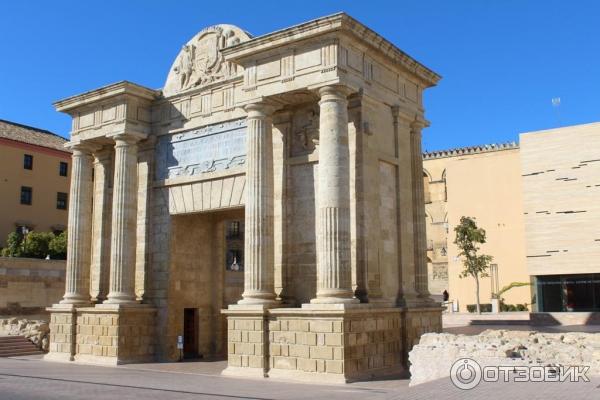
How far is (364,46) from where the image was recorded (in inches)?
655

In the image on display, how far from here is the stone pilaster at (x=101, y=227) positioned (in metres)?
21.4

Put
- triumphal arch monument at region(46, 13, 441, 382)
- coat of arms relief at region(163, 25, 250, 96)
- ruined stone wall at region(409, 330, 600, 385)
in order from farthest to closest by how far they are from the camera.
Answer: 1. coat of arms relief at region(163, 25, 250, 96)
2. triumphal arch monument at region(46, 13, 441, 382)
3. ruined stone wall at region(409, 330, 600, 385)

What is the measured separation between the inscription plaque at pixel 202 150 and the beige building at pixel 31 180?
25980mm

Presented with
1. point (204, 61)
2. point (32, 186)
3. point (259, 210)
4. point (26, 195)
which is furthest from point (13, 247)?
point (259, 210)

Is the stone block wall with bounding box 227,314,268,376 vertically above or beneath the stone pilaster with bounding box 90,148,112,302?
beneath

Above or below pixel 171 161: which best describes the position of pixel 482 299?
below

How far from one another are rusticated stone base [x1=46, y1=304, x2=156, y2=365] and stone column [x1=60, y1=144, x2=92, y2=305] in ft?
2.59

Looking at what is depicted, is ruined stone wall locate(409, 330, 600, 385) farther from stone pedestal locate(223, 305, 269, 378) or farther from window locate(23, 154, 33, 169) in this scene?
window locate(23, 154, 33, 169)

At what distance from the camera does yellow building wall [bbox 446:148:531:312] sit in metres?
46.8

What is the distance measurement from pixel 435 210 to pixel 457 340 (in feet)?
161

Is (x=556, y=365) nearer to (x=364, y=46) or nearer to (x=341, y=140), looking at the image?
(x=341, y=140)

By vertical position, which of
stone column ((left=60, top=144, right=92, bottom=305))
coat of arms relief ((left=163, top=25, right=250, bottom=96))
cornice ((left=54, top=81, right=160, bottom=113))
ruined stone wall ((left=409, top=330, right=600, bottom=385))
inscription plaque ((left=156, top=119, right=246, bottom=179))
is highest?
coat of arms relief ((left=163, top=25, right=250, bottom=96))

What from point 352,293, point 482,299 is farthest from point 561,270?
point 352,293

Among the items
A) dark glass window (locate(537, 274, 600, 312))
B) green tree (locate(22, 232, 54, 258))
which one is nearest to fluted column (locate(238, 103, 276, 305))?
green tree (locate(22, 232, 54, 258))
